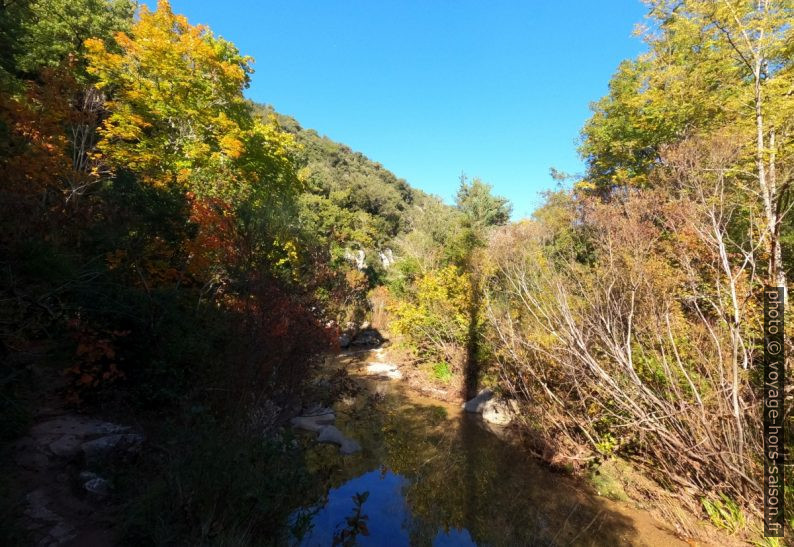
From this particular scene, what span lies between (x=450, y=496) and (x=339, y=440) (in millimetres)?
2893

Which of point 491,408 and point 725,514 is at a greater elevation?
point 725,514

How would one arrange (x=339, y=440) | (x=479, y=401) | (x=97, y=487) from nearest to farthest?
(x=97, y=487)
(x=339, y=440)
(x=479, y=401)

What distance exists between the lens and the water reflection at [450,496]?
5449mm

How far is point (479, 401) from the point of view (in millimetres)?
11141

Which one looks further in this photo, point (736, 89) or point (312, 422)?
point (312, 422)

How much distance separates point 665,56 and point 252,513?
15.3 m

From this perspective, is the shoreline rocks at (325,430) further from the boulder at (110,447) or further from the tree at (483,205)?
the tree at (483,205)

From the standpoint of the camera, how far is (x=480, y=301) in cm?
1352

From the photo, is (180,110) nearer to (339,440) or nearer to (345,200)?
(339,440)

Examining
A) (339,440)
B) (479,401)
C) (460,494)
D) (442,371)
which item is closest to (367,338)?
(442,371)

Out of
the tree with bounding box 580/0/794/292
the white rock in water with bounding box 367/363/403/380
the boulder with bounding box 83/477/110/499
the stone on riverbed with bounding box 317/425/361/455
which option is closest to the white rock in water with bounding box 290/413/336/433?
the stone on riverbed with bounding box 317/425/361/455

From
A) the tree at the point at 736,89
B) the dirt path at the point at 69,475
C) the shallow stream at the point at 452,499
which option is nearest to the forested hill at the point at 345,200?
the shallow stream at the point at 452,499

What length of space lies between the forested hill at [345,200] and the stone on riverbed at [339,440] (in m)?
13.6

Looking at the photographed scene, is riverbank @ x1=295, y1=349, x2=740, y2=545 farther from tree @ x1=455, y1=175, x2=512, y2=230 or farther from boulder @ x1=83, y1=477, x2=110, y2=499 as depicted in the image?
tree @ x1=455, y1=175, x2=512, y2=230
